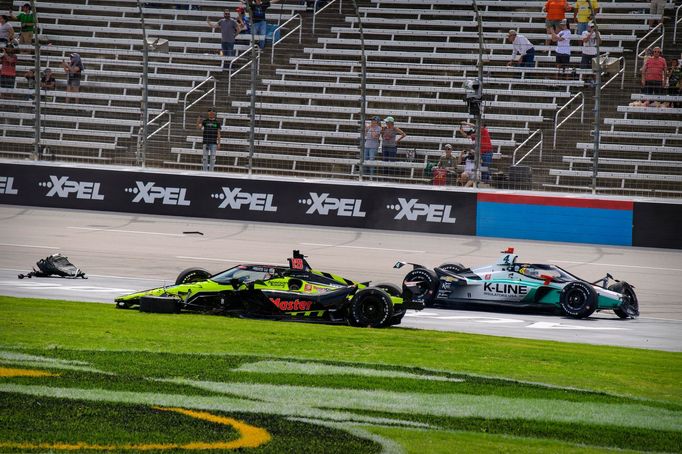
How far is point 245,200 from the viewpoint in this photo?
2898 cm

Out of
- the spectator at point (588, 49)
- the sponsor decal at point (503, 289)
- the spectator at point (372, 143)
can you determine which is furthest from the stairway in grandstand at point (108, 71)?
the sponsor decal at point (503, 289)

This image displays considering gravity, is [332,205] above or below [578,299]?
above

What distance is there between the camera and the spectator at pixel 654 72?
27109mm

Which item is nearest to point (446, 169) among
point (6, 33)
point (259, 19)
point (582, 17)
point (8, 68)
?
point (582, 17)

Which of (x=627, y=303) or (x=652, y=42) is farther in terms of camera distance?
(x=652, y=42)

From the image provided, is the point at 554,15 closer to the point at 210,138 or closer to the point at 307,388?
the point at 210,138

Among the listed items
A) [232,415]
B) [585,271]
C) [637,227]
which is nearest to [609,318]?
[585,271]

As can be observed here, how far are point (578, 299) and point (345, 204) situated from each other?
1049cm

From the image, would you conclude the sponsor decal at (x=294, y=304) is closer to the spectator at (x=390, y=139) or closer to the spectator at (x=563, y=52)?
the spectator at (x=390, y=139)

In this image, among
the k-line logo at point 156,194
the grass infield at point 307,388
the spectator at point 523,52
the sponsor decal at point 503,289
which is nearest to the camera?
the grass infield at point 307,388

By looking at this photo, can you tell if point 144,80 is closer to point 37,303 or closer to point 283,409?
point 37,303

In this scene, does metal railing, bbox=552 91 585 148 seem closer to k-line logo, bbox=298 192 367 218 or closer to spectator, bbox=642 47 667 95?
spectator, bbox=642 47 667 95

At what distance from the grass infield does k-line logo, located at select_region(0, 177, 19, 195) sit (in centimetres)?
1394

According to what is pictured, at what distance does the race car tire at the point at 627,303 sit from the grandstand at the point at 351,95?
7.59m
